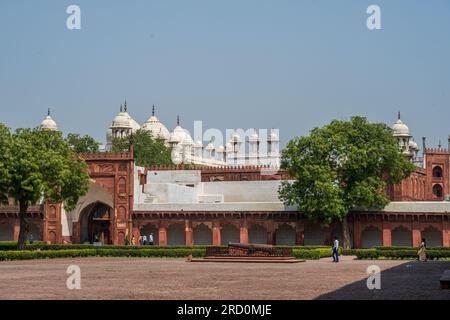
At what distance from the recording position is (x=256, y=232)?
5822 centimetres

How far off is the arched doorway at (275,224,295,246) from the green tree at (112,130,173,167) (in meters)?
23.5

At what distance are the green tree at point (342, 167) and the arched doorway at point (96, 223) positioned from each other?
1385 centimetres

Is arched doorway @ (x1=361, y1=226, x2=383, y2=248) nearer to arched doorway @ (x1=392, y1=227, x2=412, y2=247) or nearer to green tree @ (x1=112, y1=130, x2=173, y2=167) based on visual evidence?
arched doorway @ (x1=392, y1=227, x2=412, y2=247)

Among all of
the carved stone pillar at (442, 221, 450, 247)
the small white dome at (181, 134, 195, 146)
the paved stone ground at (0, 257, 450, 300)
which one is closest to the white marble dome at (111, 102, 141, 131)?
the small white dome at (181, 134, 195, 146)

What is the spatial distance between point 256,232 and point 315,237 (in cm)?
417

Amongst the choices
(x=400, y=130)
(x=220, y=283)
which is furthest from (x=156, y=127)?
(x=220, y=283)

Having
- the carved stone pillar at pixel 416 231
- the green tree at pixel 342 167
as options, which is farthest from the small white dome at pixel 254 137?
the carved stone pillar at pixel 416 231

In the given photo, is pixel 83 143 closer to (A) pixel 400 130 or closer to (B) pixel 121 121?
(B) pixel 121 121

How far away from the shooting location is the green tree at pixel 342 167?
50.7 m

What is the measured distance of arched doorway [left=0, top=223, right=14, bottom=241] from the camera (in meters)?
60.4

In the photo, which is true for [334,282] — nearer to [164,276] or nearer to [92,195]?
[164,276]

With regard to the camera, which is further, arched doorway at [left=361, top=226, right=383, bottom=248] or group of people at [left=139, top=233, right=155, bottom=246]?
group of people at [left=139, top=233, right=155, bottom=246]

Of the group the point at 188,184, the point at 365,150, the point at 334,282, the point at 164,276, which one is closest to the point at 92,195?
the point at 188,184

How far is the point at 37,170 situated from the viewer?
147ft
